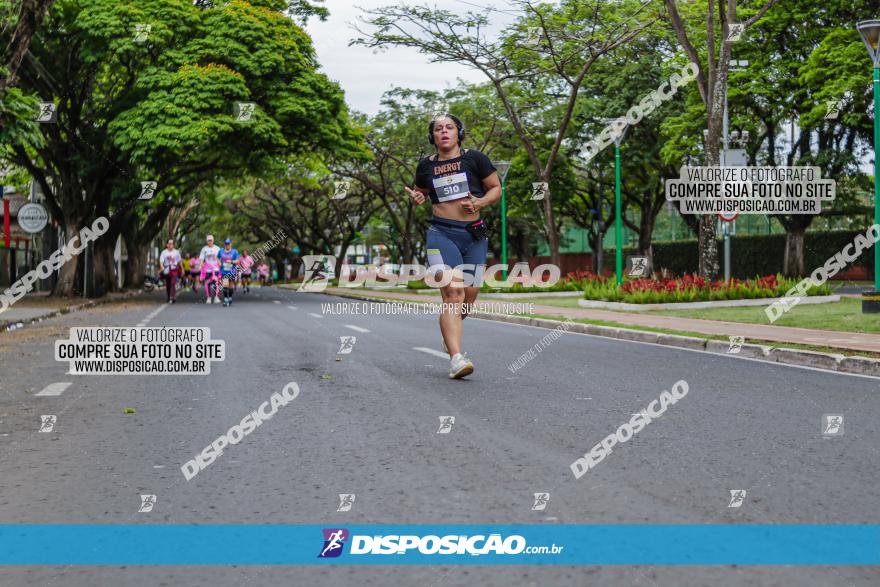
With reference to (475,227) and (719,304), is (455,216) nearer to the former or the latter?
(475,227)

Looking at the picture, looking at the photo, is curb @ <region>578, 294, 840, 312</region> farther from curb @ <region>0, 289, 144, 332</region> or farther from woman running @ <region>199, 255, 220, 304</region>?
curb @ <region>0, 289, 144, 332</region>

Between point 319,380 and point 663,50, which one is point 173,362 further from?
point 663,50

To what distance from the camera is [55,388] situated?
8.06 m

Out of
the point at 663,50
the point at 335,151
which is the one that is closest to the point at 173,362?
the point at 335,151

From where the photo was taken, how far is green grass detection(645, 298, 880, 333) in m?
13.3

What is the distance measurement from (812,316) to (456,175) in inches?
384

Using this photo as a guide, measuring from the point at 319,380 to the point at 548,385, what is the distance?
2.06 metres

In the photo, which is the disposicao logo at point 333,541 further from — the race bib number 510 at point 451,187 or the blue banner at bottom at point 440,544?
the race bib number 510 at point 451,187

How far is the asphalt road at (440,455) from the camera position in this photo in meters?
3.33

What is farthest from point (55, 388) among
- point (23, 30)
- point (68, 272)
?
point (68, 272)

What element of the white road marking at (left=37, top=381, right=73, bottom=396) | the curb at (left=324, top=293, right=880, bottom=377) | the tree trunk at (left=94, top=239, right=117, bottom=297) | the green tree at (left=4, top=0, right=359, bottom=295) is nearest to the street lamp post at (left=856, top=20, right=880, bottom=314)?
the curb at (left=324, top=293, right=880, bottom=377)

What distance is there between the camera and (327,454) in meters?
5.15

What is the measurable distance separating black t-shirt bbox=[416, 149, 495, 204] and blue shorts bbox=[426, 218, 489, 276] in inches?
9.8

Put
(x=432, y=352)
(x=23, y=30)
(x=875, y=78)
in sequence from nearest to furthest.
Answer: (x=432, y=352), (x=23, y=30), (x=875, y=78)
